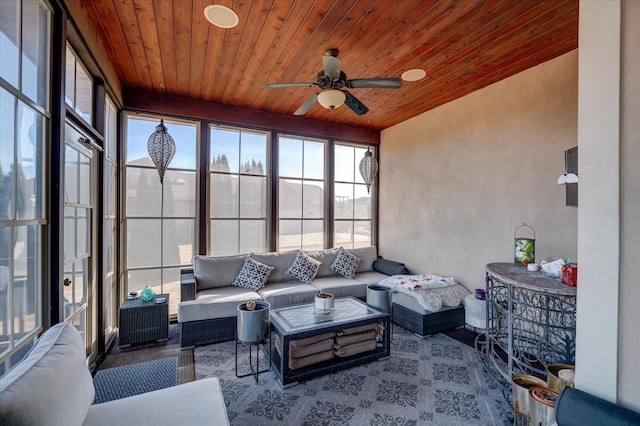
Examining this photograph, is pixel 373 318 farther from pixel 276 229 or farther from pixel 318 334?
pixel 276 229

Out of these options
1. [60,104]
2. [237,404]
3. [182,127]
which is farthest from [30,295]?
[182,127]

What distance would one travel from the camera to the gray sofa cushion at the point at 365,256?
4891 millimetres

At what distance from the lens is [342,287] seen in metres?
4.03

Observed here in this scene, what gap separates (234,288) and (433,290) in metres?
2.58

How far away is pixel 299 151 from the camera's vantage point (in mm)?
4941

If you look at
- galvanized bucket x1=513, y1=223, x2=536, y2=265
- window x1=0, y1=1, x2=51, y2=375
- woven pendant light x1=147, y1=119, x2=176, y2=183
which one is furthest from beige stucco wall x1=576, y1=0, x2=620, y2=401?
woven pendant light x1=147, y1=119, x2=176, y2=183

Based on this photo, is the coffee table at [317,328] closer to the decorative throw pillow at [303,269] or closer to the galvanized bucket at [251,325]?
the galvanized bucket at [251,325]

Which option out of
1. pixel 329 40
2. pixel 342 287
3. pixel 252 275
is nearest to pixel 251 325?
pixel 252 275

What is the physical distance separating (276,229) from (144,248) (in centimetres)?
185

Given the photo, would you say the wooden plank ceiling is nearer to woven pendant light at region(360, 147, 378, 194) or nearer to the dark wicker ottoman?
woven pendant light at region(360, 147, 378, 194)

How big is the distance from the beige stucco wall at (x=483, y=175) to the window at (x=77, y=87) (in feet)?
13.8

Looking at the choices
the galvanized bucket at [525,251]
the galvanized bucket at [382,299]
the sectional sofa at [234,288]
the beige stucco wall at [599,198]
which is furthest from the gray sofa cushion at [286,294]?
the beige stucco wall at [599,198]

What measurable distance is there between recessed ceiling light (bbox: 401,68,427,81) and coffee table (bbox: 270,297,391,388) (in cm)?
262

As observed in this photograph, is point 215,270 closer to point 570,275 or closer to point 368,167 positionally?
point 368,167
